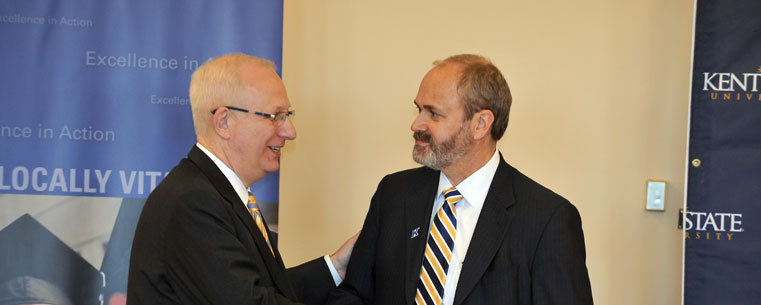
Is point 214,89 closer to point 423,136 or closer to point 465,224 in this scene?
point 423,136

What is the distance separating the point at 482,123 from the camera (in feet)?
7.93

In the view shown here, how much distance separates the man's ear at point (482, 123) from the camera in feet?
7.89

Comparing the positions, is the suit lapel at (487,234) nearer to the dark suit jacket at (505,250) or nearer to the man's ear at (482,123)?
the dark suit jacket at (505,250)

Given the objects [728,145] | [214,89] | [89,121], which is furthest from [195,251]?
[728,145]

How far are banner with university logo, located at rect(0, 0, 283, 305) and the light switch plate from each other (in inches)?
72.6

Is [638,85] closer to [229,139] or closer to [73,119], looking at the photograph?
[229,139]

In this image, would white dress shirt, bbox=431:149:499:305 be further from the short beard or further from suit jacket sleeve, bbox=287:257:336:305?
suit jacket sleeve, bbox=287:257:336:305

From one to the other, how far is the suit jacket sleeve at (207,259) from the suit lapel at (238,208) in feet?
0.37

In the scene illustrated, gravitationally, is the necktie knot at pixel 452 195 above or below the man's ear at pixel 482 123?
below

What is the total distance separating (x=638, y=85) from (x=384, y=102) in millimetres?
1219

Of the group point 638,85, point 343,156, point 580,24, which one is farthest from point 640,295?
point 343,156

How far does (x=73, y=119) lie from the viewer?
123 inches

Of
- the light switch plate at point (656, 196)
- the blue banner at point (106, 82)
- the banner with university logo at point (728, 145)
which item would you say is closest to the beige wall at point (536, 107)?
the light switch plate at point (656, 196)

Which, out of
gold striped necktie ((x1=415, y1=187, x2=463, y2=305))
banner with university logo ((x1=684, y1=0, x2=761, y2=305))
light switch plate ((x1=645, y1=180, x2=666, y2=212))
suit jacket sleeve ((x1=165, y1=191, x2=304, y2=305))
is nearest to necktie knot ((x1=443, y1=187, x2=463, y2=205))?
gold striped necktie ((x1=415, y1=187, x2=463, y2=305))
